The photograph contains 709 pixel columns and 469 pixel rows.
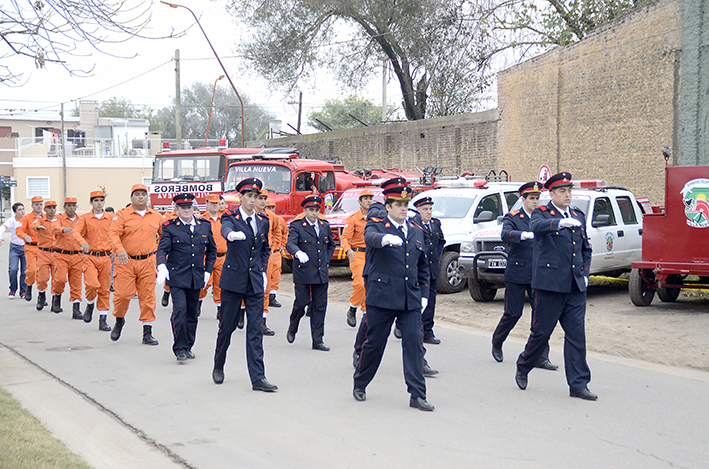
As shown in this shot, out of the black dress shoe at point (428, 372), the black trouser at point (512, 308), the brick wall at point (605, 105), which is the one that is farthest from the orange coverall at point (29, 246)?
the brick wall at point (605, 105)

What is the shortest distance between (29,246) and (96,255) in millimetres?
3519

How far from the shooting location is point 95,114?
2594 inches

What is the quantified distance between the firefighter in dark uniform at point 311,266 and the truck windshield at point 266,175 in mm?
8828

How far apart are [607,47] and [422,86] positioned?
12.7 metres

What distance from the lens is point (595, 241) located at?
1284cm

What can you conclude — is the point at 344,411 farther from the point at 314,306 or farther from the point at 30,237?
the point at 30,237

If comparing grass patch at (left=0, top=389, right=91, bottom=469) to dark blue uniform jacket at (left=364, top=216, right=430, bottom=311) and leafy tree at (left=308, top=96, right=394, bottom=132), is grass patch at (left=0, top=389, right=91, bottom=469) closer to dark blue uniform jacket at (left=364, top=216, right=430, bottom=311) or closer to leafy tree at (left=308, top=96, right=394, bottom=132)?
dark blue uniform jacket at (left=364, top=216, right=430, bottom=311)

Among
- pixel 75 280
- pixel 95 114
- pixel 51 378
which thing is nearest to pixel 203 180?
pixel 75 280

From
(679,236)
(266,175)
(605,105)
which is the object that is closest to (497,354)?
(679,236)

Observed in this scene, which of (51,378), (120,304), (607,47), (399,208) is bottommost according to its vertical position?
(51,378)

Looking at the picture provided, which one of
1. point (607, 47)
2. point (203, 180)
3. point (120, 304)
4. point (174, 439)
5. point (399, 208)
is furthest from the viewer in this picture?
point (203, 180)

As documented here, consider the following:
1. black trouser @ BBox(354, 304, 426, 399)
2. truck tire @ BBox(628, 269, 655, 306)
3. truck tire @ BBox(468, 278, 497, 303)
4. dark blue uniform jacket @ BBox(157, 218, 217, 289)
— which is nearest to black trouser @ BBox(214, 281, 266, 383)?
black trouser @ BBox(354, 304, 426, 399)

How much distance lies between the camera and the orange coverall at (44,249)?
42.1 ft

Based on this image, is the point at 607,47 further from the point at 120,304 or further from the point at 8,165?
the point at 8,165
